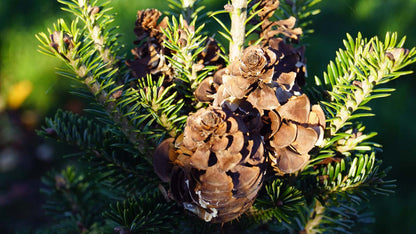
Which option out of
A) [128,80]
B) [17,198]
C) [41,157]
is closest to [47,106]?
[41,157]

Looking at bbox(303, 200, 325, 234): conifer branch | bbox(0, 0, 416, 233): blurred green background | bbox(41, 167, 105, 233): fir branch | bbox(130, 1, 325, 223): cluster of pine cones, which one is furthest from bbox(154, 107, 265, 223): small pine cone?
bbox(0, 0, 416, 233): blurred green background

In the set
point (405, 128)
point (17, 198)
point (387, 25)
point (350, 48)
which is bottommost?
point (17, 198)

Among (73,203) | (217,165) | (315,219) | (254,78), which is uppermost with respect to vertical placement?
(254,78)

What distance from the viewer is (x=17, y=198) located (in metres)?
1.83

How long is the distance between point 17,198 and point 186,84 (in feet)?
5.29

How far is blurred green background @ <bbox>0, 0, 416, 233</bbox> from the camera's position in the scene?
4.69 ft

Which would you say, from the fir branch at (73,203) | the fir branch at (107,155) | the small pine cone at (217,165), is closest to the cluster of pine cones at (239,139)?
the small pine cone at (217,165)

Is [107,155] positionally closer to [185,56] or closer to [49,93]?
[185,56]

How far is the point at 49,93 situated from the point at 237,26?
118 centimetres

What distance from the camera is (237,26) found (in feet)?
1.72

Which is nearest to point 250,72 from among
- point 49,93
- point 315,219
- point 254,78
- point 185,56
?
point 254,78

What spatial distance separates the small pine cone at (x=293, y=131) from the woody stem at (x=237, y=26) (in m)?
0.10

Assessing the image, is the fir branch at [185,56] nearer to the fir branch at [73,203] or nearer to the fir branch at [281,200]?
the fir branch at [281,200]

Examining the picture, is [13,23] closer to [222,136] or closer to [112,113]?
[112,113]
